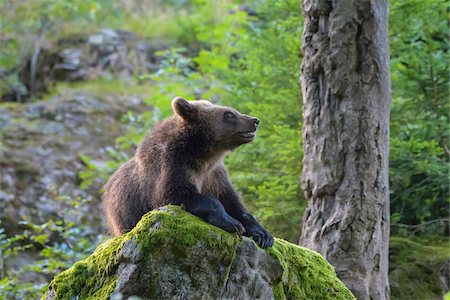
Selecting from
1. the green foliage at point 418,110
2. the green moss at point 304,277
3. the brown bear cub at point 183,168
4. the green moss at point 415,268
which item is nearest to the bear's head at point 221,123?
the brown bear cub at point 183,168

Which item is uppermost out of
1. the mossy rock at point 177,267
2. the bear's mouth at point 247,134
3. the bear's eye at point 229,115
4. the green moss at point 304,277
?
the bear's eye at point 229,115

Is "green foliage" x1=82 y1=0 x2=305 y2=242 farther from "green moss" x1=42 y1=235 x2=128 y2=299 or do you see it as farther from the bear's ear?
"green moss" x1=42 y1=235 x2=128 y2=299

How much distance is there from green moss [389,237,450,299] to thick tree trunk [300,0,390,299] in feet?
5.04

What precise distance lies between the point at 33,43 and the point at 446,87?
11.6m

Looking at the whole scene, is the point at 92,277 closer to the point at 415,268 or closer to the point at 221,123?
the point at 221,123

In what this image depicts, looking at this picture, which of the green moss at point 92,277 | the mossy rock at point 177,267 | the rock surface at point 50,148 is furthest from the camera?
the rock surface at point 50,148

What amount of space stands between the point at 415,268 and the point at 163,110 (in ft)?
14.0

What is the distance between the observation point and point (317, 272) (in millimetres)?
4863

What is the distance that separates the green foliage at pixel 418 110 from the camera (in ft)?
25.1

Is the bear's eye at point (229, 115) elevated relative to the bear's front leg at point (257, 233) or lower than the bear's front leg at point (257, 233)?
elevated

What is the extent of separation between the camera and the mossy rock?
4039 mm

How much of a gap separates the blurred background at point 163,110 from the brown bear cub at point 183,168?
6.50ft

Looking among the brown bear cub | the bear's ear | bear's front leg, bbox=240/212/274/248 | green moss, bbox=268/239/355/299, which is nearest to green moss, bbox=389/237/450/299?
green moss, bbox=268/239/355/299

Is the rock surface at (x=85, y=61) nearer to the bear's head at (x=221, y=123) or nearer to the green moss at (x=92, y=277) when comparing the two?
the bear's head at (x=221, y=123)
